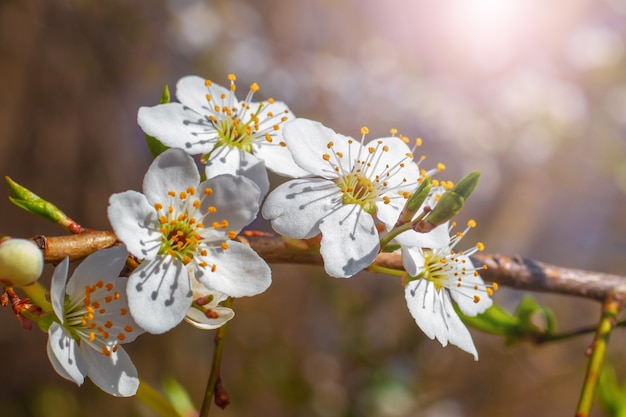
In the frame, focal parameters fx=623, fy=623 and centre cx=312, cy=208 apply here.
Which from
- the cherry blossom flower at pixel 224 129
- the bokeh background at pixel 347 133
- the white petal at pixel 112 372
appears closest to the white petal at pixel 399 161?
the cherry blossom flower at pixel 224 129

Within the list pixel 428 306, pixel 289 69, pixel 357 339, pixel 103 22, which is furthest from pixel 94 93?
pixel 428 306

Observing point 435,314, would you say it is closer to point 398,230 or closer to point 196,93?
point 398,230

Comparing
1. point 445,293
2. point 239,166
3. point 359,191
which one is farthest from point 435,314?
point 239,166

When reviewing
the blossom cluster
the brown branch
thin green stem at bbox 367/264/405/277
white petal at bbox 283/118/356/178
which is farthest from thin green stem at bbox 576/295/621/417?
white petal at bbox 283/118/356/178

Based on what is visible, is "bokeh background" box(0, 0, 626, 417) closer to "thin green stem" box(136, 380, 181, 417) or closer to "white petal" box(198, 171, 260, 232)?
"thin green stem" box(136, 380, 181, 417)

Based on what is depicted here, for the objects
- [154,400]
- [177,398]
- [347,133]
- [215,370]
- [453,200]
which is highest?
[453,200]

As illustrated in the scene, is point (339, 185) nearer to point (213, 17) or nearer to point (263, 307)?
point (263, 307)
